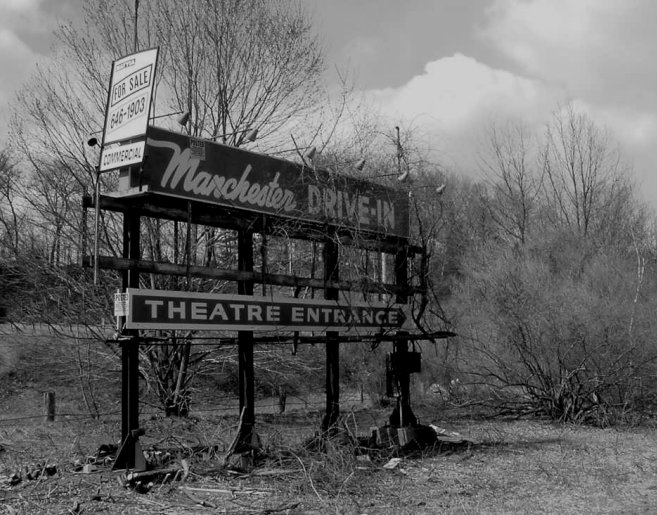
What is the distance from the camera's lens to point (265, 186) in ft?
34.1

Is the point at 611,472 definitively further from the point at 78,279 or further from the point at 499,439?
the point at 78,279

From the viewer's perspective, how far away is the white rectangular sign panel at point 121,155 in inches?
338

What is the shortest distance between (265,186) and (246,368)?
8.12ft

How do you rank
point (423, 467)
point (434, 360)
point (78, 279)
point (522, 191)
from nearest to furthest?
point (423, 467)
point (78, 279)
point (434, 360)
point (522, 191)

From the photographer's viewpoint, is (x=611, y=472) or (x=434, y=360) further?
(x=434, y=360)

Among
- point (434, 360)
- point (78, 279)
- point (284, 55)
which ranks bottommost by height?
point (434, 360)

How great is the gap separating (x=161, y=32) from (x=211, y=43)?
119 centimetres

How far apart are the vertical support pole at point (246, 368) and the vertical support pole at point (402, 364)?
2.90 m

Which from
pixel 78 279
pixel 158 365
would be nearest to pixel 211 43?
pixel 78 279

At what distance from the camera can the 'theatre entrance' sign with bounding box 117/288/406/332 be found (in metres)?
8.60

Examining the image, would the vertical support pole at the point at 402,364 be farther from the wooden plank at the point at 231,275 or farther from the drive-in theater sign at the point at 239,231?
the wooden plank at the point at 231,275

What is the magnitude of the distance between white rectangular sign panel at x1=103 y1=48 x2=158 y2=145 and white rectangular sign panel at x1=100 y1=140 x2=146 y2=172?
88 mm

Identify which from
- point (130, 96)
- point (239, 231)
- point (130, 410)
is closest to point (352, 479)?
point (130, 410)

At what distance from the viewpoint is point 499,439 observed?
13203mm
